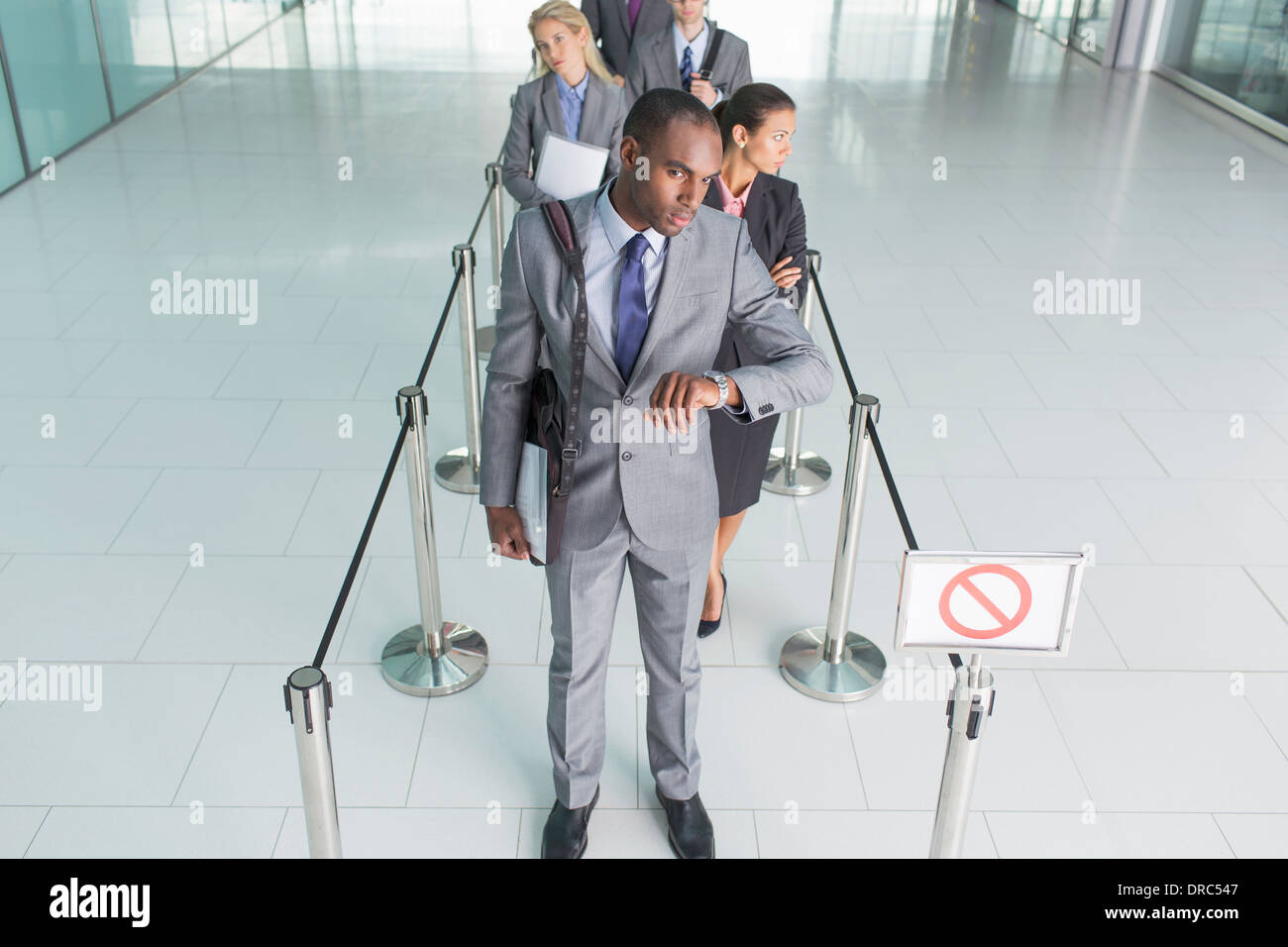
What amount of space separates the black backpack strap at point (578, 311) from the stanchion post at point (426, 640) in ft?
3.52

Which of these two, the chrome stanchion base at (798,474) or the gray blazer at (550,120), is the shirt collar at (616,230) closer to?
the chrome stanchion base at (798,474)

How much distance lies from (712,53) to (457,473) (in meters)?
2.46

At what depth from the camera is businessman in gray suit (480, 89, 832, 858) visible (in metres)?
2.12

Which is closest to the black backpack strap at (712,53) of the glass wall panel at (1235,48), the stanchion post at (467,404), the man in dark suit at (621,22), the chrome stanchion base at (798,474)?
the man in dark suit at (621,22)

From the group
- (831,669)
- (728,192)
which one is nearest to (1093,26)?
(728,192)

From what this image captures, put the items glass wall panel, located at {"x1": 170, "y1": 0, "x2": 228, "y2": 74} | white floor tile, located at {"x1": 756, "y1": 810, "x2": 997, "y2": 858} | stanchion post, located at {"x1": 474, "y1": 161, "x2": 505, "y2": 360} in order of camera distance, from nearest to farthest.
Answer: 1. white floor tile, located at {"x1": 756, "y1": 810, "x2": 997, "y2": 858}
2. stanchion post, located at {"x1": 474, "y1": 161, "x2": 505, "y2": 360}
3. glass wall panel, located at {"x1": 170, "y1": 0, "x2": 228, "y2": 74}

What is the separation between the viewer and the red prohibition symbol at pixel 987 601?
2295 millimetres

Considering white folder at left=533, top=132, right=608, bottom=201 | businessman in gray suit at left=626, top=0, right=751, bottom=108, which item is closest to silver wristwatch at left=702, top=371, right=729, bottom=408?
white folder at left=533, top=132, right=608, bottom=201

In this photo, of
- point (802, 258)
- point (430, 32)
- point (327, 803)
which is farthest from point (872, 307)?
point (430, 32)

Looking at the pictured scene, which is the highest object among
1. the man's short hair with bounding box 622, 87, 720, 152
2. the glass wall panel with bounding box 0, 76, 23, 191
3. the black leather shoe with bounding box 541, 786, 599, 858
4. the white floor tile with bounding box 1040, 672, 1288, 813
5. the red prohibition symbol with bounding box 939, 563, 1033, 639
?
the man's short hair with bounding box 622, 87, 720, 152

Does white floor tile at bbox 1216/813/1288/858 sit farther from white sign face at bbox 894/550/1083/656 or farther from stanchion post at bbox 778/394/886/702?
white sign face at bbox 894/550/1083/656

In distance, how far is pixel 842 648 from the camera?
367 centimetres

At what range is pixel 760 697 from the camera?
3562mm

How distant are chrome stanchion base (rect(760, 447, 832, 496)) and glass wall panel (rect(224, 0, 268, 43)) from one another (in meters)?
11.3
